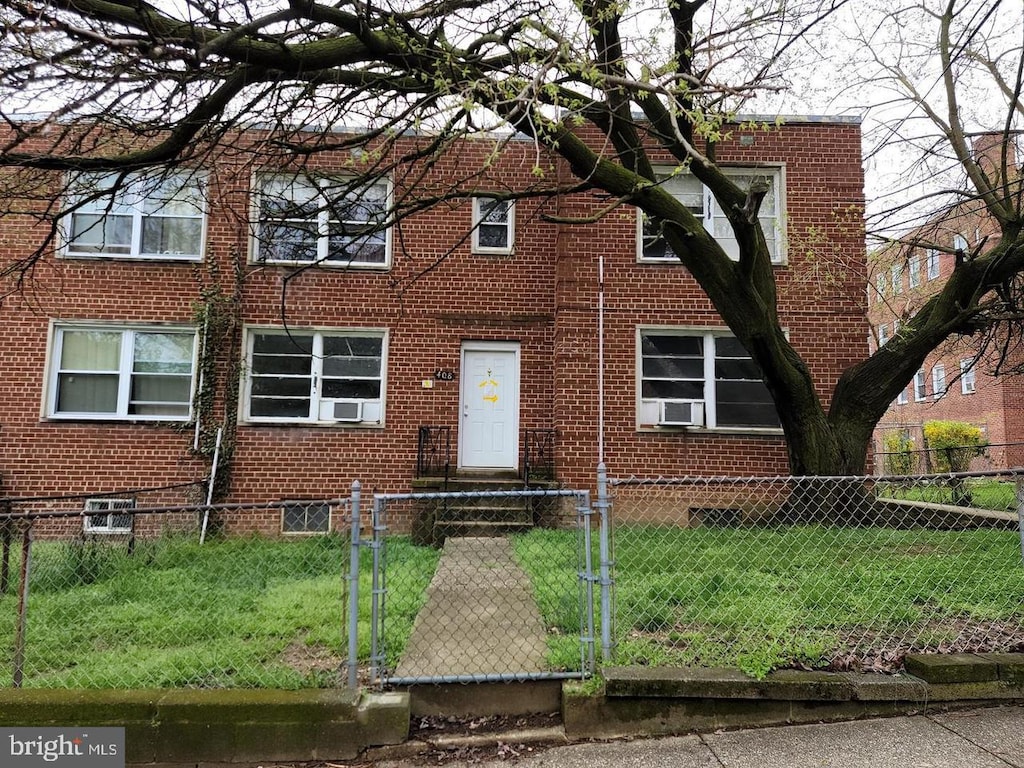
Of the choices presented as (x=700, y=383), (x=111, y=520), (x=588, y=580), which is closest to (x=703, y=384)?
(x=700, y=383)

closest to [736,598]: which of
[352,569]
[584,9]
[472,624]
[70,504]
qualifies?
[472,624]

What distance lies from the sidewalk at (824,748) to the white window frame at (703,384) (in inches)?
262

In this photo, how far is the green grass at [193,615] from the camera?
409 centimetres

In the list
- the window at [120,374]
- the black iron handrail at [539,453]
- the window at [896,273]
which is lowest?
the black iron handrail at [539,453]

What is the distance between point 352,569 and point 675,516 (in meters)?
6.82

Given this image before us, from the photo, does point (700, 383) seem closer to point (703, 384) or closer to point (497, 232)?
point (703, 384)

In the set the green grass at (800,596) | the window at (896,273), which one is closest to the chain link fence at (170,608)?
the green grass at (800,596)

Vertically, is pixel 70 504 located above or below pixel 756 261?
below

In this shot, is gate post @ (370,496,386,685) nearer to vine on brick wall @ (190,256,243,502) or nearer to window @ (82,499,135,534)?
vine on brick wall @ (190,256,243,502)

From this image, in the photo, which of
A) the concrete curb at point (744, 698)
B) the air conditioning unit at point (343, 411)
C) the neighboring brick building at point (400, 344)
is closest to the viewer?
the concrete curb at point (744, 698)

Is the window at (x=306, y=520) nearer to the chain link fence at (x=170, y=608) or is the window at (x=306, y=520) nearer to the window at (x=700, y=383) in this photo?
the chain link fence at (x=170, y=608)

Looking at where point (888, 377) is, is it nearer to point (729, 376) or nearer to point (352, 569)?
point (729, 376)

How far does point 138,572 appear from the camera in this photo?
6.95 metres

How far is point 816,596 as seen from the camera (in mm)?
4965
